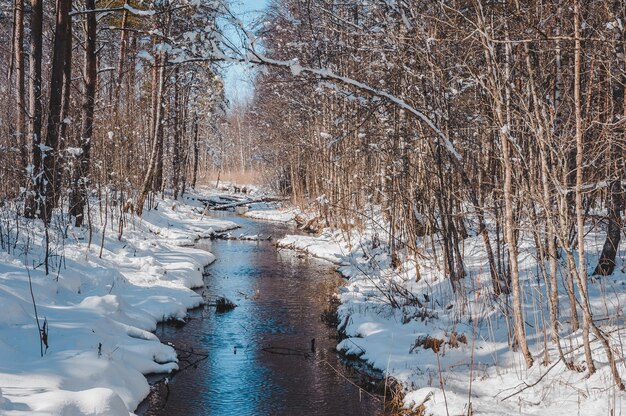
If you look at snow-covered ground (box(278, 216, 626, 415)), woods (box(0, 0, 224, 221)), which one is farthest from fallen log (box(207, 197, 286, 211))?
snow-covered ground (box(278, 216, 626, 415))

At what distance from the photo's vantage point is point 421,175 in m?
8.94

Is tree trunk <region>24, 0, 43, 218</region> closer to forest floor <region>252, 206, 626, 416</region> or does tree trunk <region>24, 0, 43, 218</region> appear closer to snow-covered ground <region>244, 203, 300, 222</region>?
forest floor <region>252, 206, 626, 416</region>

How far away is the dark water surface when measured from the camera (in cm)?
529

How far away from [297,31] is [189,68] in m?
11.0

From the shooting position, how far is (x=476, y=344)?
611 centimetres

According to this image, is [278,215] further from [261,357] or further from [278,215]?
[261,357]

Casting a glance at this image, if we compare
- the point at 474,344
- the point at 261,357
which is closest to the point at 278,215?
the point at 261,357

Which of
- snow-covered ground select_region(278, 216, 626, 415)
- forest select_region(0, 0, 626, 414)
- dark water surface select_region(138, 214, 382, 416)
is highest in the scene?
forest select_region(0, 0, 626, 414)

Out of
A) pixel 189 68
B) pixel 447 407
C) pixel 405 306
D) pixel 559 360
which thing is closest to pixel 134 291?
pixel 405 306

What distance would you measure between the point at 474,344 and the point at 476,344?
0.06 m

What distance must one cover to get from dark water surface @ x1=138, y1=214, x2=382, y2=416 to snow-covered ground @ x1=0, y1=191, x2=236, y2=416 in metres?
0.34

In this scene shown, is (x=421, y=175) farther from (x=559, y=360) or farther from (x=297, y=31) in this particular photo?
(x=297, y=31)

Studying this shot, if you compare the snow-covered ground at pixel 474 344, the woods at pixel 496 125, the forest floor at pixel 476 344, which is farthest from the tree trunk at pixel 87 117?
the forest floor at pixel 476 344

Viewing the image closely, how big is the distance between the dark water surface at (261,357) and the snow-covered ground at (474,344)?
1.62 ft
